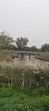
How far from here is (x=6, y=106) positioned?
11.4 ft

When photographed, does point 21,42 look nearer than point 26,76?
No

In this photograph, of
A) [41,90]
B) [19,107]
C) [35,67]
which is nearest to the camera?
[19,107]

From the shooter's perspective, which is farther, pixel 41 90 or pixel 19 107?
pixel 41 90

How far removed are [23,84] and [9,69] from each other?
124cm

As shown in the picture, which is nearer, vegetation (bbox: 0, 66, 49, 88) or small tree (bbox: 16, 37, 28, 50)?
vegetation (bbox: 0, 66, 49, 88)

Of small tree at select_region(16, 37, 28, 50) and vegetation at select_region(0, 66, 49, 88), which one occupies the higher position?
small tree at select_region(16, 37, 28, 50)

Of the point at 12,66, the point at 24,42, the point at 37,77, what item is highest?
the point at 24,42

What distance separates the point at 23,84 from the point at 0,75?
164 cm

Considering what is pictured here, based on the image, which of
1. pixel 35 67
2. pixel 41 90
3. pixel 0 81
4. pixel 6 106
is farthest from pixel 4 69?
pixel 6 106

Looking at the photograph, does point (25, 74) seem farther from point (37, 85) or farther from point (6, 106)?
point (6, 106)

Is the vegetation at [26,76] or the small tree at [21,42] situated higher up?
the small tree at [21,42]

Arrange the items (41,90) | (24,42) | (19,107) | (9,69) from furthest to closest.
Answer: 1. (24,42)
2. (9,69)
3. (41,90)
4. (19,107)

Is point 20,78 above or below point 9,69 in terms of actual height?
below

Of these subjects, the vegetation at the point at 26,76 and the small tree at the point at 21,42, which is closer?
the vegetation at the point at 26,76
